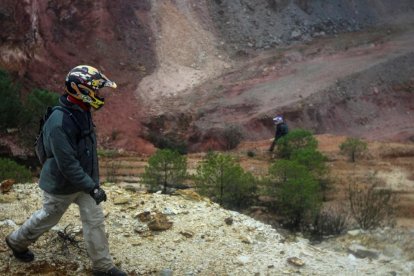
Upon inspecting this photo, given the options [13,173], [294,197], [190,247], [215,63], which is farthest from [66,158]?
[215,63]

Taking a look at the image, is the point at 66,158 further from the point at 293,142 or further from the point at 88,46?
the point at 88,46

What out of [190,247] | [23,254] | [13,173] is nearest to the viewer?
[23,254]

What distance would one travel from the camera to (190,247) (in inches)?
248

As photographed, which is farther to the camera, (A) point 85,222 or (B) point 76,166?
(A) point 85,222

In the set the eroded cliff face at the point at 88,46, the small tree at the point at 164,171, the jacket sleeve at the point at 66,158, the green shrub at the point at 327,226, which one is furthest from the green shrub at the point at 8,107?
the jacket sleeve at the point at 66,158

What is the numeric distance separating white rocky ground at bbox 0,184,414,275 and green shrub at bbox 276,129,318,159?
9371mm

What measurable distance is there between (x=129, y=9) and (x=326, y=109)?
9711 mm

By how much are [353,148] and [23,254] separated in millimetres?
13220

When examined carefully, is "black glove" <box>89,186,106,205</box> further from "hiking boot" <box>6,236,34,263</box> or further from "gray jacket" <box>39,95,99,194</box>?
"hiking boot" <box>6,236,34,263</box>

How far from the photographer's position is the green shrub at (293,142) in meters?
16.9

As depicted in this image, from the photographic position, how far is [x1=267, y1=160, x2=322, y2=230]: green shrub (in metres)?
9.56

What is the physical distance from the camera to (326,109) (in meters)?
23.4

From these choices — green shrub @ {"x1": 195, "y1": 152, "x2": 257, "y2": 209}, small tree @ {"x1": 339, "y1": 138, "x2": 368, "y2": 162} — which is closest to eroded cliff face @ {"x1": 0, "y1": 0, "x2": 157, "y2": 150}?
small tree @ {"x1": 339, "y1": 138, "x2": 368, "y2": 162}

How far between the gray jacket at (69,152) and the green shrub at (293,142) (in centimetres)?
1192
